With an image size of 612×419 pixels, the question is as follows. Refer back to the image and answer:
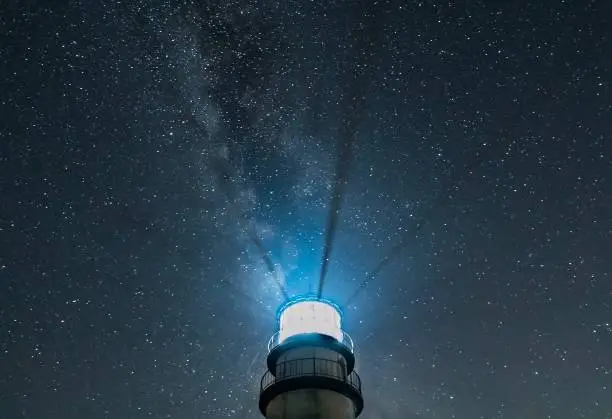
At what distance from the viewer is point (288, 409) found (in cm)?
1501

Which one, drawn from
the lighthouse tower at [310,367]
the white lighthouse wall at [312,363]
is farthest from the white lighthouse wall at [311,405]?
the white lighthouse wall at [312,363]

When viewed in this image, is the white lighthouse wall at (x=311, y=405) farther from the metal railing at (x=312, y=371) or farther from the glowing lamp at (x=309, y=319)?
the glowing lamp at (x=309, y=319)

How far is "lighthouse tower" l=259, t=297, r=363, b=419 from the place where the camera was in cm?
1503

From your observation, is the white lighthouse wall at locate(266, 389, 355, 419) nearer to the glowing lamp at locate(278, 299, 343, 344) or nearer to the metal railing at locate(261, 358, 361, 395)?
the metal railing at locate(261, 358, 361, 395)

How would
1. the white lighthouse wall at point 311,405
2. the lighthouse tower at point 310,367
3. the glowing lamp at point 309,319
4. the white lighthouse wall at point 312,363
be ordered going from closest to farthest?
the white lighthouse wall at point 311,405
the lighthouse tower at point 310,367
the white lighthouse wall at point 312,363
the glowing lamp at point 309,319

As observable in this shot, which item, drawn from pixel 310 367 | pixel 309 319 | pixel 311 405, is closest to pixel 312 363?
pixel 310 367

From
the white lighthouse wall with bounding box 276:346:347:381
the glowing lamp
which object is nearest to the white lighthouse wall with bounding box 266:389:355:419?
the white lighthouse wall with bounding box 276:346:347:381

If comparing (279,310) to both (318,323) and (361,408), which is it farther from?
(361,408)

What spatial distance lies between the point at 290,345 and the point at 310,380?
4.63 feet

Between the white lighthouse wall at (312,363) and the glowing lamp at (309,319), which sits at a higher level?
the glowing lamp at (309,319)

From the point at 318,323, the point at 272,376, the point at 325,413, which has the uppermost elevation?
the point at 318,323

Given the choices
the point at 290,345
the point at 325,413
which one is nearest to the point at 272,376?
the point at 290,345

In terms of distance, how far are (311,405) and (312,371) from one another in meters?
0.93

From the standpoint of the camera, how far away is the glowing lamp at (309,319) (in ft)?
54.7
